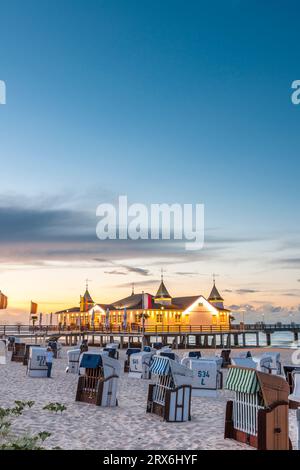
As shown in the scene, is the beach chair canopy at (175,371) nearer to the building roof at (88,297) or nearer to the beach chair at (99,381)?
the beach chair at (99,381)

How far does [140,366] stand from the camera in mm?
24391

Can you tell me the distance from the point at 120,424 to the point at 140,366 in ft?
38.6

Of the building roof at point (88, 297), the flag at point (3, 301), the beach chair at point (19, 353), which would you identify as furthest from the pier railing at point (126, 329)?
the flag at point (3, 301)

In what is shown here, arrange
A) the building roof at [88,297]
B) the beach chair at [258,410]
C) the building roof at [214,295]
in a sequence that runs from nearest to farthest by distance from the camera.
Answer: the beach chair at [258,410] → the building roof at [214,295] → the building roof at [88,297]

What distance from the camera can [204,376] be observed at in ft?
60.8

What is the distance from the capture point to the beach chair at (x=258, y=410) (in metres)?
9.75

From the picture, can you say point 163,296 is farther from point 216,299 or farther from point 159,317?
point 216,299

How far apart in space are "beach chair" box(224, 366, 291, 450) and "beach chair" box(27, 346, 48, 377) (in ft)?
46.5

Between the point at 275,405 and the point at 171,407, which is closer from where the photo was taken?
the point at 275,405

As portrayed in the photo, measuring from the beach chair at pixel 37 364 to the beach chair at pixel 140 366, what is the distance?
4402mm

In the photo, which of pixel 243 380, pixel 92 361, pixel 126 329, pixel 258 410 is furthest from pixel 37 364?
pixel 126 329
